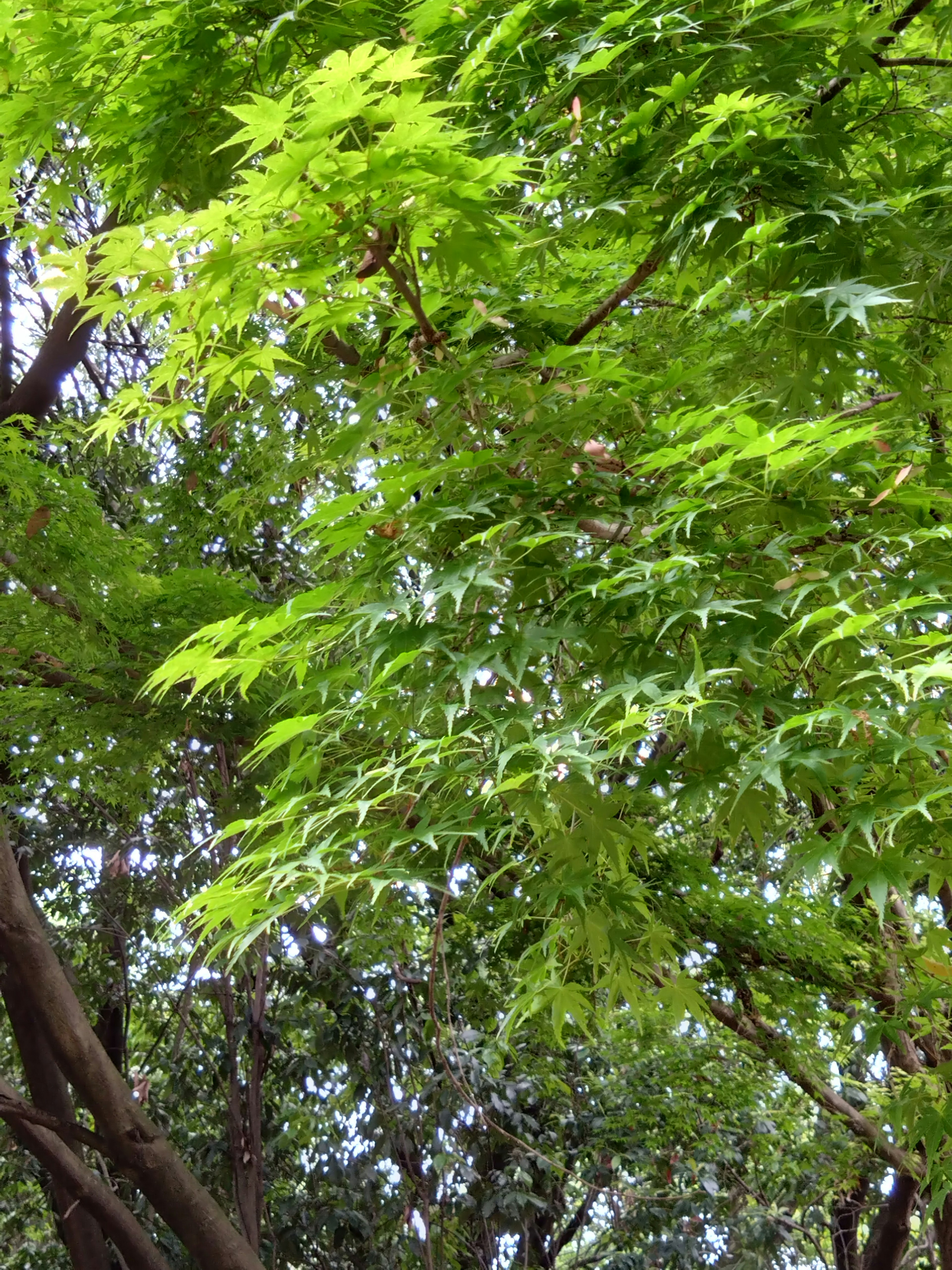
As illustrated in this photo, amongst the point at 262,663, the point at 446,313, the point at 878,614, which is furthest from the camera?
the point at 446,313

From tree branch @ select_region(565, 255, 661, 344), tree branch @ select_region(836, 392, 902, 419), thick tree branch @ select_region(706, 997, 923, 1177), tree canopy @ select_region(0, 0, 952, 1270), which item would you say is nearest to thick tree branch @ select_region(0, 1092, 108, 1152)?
tree canopy @ select_region(0, 0, 952, 1270)

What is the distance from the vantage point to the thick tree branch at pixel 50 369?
3229 mm

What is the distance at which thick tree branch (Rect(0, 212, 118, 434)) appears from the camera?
3.23 m

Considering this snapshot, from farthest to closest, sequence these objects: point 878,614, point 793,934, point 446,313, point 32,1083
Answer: point 32,1083 → point 793,934 → point 446,313 → point 878,614

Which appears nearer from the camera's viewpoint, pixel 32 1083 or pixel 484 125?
pixel 484 125

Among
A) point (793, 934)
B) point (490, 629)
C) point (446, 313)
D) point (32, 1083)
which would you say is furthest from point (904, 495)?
point (32, 1083)

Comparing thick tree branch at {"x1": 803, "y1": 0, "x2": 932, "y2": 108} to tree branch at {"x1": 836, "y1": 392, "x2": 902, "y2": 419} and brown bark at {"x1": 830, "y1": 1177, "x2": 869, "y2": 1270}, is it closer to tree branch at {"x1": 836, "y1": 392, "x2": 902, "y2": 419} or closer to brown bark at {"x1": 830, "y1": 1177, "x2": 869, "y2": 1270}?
tree branch at {"x1": 836, "y1": 392, "x2": 902, "y2": 419}

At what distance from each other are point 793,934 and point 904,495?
176cm

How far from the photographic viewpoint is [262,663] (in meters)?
1.33

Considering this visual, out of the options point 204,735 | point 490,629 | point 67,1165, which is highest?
point 204,735

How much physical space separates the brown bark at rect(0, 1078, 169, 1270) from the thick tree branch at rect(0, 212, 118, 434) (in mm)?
1893

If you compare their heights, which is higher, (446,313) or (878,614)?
(446,313)

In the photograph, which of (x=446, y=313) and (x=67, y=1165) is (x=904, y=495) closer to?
(x=446, y=313)

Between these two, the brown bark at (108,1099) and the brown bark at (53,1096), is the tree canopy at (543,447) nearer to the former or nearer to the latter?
the brown bark at (108,1099)
